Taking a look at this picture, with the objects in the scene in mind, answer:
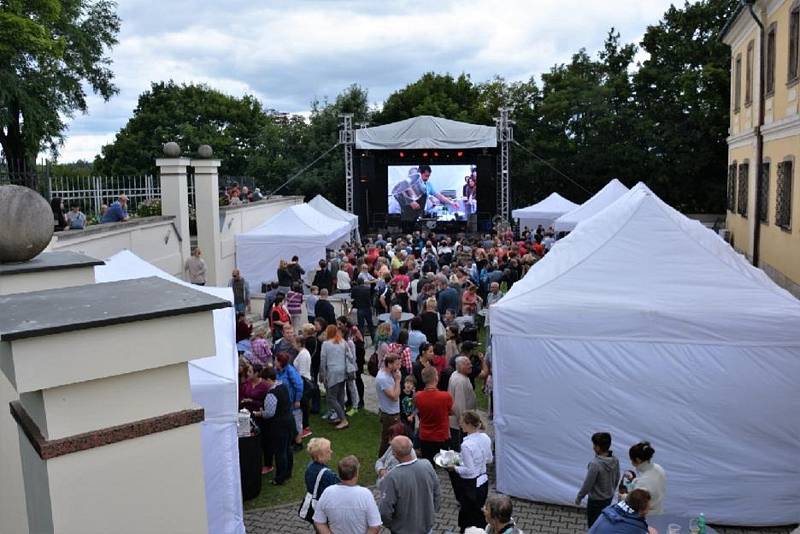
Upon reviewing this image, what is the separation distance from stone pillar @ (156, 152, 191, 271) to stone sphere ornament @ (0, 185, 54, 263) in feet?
35.0

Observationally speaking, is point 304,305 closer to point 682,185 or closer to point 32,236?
point 32,236

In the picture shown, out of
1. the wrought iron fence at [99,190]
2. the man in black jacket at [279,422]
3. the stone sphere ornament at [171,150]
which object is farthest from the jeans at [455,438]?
the stone sphere ornament at [171,150]

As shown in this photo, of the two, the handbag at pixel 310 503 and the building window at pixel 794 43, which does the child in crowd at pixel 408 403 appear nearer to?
the handbag at pixel 310 503

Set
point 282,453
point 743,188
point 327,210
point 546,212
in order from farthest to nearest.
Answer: point 546,212
point 327,210
point 743,188
point 282,453

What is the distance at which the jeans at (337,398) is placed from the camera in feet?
32.1

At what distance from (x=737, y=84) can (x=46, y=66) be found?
78.1 ft

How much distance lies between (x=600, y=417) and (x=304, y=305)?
756 cm

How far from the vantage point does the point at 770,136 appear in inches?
724

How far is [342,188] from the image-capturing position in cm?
3672

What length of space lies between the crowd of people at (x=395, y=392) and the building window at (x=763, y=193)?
22.2ft

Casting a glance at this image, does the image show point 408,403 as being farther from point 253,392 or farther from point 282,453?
point 253,392

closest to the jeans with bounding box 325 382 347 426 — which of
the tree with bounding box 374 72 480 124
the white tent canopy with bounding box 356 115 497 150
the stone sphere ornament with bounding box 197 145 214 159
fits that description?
the stone sphere ornament with bounding box 197 145 214 159

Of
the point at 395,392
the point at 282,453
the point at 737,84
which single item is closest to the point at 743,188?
the point at 737,84

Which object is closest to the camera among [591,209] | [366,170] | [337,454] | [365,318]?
[337,454]
